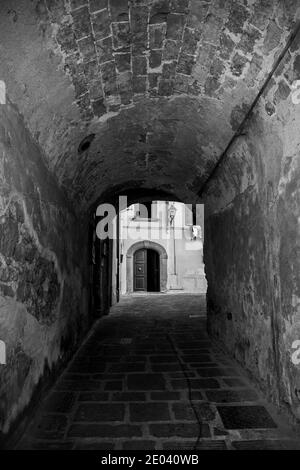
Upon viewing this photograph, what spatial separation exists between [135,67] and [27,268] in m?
1.99

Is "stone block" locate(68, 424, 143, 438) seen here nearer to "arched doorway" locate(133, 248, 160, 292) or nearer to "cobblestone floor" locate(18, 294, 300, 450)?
"cobblestone floor" locate(18, 294, 300, 450)

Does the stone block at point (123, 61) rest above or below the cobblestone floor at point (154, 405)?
above

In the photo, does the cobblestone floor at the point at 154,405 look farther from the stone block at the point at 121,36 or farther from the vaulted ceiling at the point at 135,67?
the stone block at the point at 121,36

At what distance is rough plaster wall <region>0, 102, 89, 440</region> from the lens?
87.8 inches

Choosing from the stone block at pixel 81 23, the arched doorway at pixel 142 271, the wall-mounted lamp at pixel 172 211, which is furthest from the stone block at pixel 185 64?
the arched doorway at pixel 142 271

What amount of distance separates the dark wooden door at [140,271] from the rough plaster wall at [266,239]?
1449 cm

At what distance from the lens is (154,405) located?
3.01m

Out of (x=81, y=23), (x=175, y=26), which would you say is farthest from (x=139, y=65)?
(x=81, y=23)

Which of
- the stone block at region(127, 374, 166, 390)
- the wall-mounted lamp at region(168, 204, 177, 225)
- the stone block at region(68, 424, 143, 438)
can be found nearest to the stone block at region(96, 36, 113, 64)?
the stone block at region(68, 424, 143, 438)

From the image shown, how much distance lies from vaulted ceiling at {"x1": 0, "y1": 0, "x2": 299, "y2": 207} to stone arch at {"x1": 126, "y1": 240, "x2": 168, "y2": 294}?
13.9 m

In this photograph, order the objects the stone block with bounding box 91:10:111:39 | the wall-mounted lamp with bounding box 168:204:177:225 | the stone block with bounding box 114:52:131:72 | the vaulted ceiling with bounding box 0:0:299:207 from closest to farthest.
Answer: the vaulted ceiling with bounding box 0:0:299:207 → the stone block with bounding box 91:10:111:39 → the stone block with bounding box 114:52:131:72 → the wall-mounted lamp with bounding box 168:204:177:225

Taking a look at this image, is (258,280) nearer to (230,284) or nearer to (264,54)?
(230,284)

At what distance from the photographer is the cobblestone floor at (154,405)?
242cm
